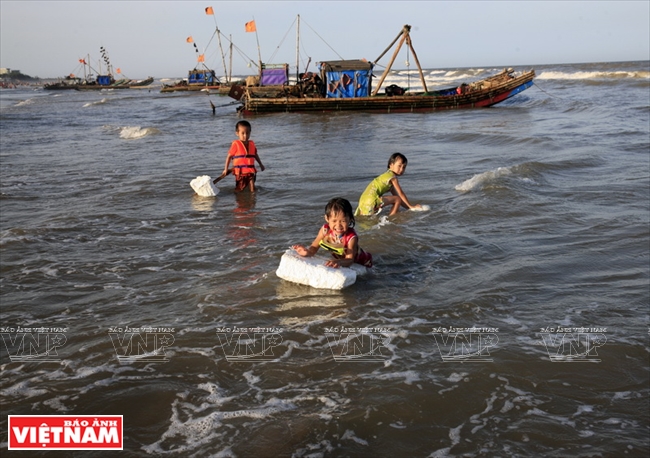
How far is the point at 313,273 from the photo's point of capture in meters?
4.85

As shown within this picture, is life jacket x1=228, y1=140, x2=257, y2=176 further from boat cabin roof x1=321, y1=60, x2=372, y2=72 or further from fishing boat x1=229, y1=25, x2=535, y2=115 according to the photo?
boat cabin roof x1=321, y1=60, x2=372, y2=72

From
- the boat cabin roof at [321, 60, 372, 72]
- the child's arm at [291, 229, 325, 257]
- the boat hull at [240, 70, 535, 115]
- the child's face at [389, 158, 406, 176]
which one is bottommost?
the child's arm at [291, 229, 325, 257]

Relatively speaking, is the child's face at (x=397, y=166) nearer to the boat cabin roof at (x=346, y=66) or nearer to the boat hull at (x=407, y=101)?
the boat hull at (x=407, y=101)

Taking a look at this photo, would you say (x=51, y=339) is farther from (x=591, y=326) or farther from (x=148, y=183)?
(x=148, y=183)

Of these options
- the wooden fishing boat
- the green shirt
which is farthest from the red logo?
the wooden fishing boat

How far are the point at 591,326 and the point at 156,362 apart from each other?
125 inches

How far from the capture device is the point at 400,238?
21.4 ft

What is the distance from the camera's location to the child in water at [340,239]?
4.98 meters

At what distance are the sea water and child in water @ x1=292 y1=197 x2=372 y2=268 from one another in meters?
0.25

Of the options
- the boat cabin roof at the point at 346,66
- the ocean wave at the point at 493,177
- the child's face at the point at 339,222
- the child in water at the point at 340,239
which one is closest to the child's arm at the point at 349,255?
the child in water at the point at 340,239

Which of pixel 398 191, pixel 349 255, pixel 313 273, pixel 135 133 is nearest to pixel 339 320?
pixel 313 273

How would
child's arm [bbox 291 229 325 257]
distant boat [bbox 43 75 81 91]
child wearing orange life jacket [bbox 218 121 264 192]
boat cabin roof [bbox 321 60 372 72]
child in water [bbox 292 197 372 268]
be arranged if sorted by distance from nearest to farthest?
child in water [bbox 292 197 372 268] < child's arm [bbox 291 229 325 257] < child wearing orange life jacket [bbox 218 121 264 192] < boat cabin roof [bbox 321 60 372 72] < distant boat [bbox 43 75 81 91]

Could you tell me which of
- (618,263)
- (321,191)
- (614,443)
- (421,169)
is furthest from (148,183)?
(614,443)

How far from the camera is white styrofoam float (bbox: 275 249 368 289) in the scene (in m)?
4.82
